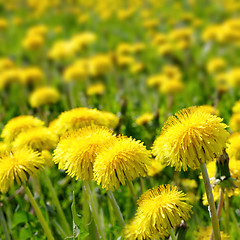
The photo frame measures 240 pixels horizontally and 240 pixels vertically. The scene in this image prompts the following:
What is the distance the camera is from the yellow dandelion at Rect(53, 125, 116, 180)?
0.90 m

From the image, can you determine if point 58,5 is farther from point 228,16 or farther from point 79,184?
point 79,184

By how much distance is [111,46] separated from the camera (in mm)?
5008

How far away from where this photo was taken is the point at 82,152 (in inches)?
35.6

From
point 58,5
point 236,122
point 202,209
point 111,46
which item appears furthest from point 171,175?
point 58,5

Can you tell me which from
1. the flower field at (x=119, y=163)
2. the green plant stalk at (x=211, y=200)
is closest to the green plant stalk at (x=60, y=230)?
the flower field at (x=119, y=163)

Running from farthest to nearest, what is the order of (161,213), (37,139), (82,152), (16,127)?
(16,127), (37,139), (82,152), (161,213)

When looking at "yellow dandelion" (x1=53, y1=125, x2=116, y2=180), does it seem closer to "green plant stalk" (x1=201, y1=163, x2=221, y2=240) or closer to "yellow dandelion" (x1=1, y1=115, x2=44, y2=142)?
A: "green plant stalk" (x1=201, y1=163, x2=221, y2=240)

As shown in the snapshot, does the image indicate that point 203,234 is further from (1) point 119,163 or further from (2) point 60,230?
(2) point 60,230

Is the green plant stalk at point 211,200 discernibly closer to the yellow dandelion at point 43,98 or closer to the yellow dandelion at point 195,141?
the yellow dandelion at point 195,141

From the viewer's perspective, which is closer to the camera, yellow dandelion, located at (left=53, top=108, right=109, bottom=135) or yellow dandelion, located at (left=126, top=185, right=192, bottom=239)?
yellow dandelion, located at (left=126, top=185, right=192, bottom=239)

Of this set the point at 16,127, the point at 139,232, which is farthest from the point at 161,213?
the point at 16,127

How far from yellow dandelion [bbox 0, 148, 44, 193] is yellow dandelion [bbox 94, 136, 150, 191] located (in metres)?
0.20

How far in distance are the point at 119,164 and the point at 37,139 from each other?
0.45 meters

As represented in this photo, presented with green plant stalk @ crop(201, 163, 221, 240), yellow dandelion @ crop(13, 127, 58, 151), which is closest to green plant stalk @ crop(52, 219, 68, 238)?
yellow dandelion @ crop(13, 127, 58, 151)
